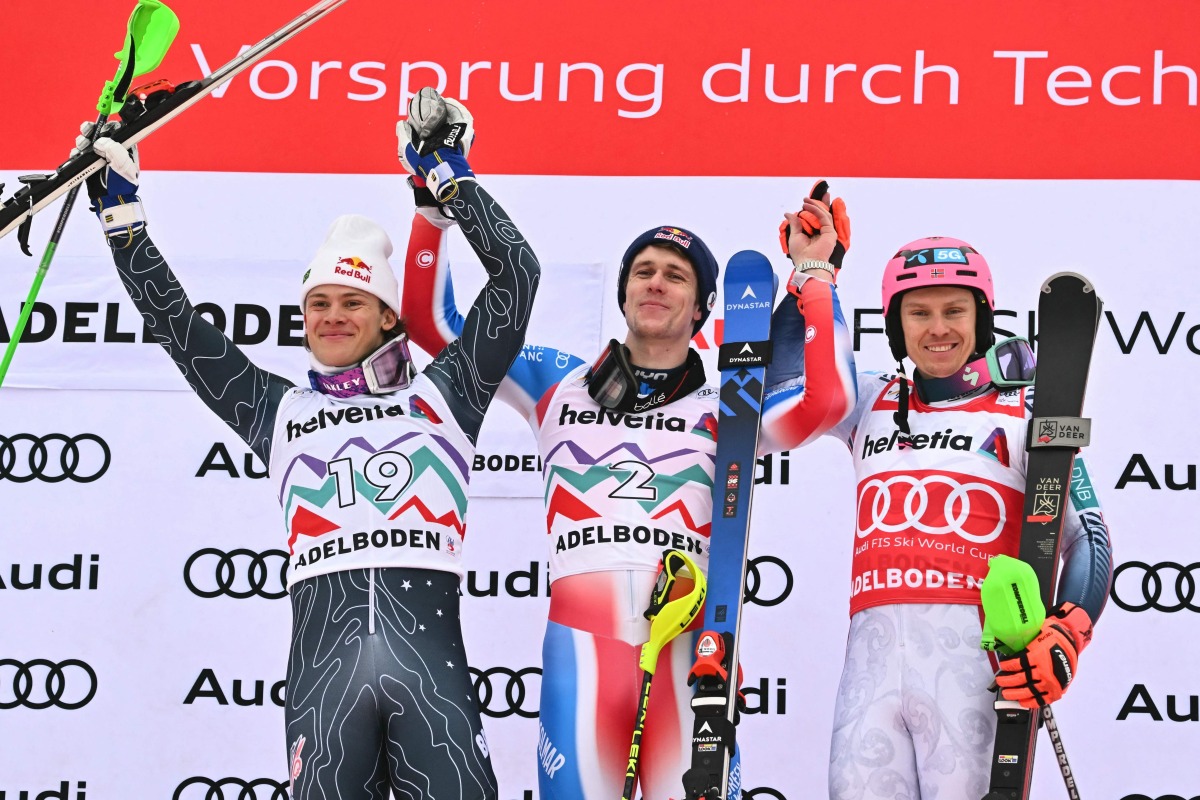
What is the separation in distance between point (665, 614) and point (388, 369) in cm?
81

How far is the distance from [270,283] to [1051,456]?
250cm

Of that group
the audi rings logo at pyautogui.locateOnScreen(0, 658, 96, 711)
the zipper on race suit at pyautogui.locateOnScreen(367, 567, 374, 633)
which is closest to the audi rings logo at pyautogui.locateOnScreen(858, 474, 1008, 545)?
the zipper on race suit at pyautogui.locateOnScreen(367, 567, 374, 633)

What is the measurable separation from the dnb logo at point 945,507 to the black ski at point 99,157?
172 cm

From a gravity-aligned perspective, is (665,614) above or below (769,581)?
below

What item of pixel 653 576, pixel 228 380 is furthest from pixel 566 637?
pixel 228 380

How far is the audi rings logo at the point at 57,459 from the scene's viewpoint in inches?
184

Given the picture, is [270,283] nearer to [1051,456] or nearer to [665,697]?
[665,697]

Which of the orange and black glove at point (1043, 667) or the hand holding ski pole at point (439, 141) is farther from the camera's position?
the hand holding ski pole at point (439, 141)

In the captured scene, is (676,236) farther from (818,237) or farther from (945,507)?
(945,507)

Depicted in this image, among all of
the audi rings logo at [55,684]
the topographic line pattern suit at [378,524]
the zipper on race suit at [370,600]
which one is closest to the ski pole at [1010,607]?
the topographic line pattern suit at [378,524]

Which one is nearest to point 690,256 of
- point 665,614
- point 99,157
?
point 665,614

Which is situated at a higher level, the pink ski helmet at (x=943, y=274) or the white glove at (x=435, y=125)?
the white glove at (x=435, y=125)

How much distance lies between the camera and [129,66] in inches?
137

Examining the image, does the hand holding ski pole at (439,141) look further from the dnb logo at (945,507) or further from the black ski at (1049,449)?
the black ski at (1049,449)
